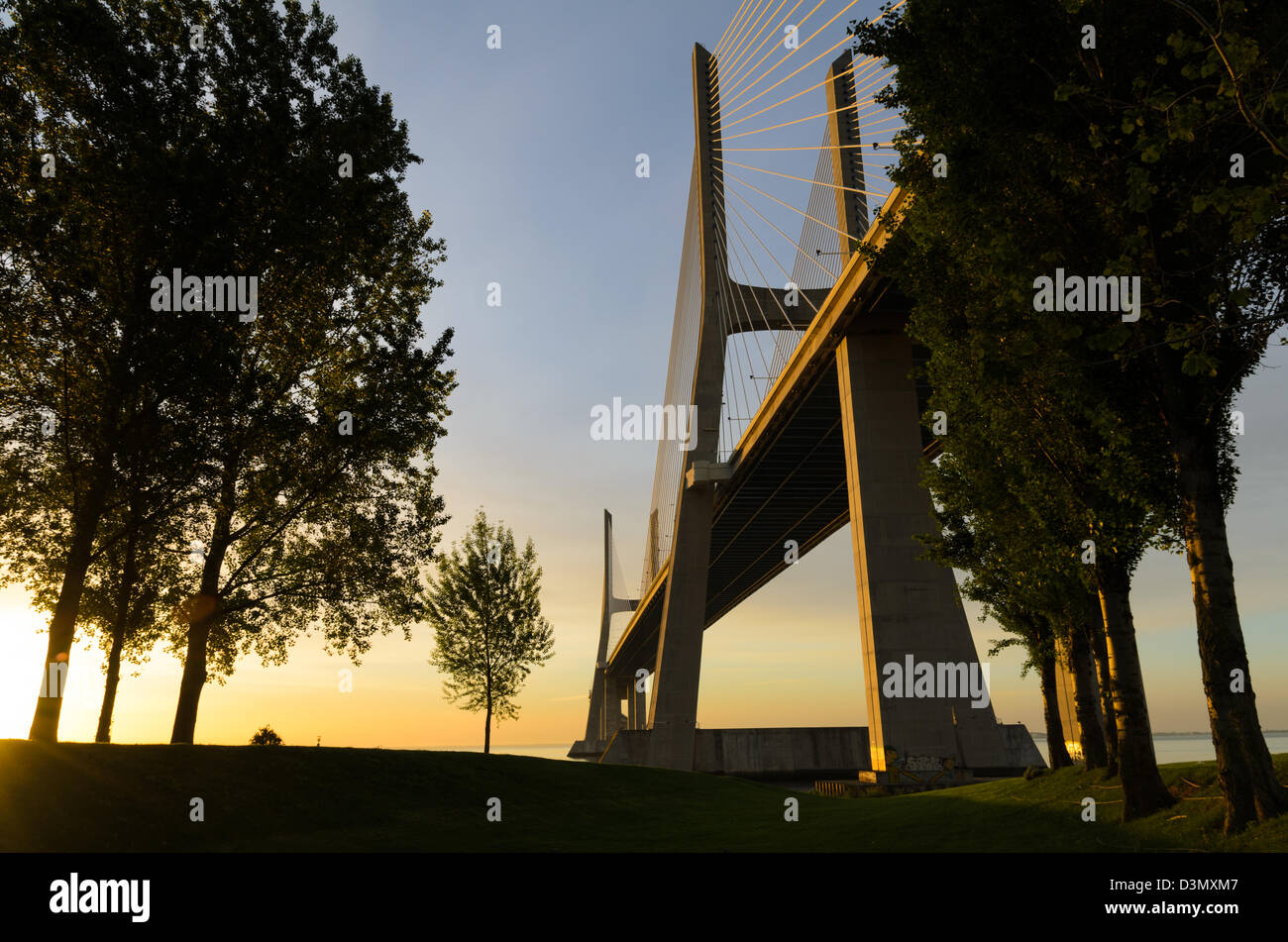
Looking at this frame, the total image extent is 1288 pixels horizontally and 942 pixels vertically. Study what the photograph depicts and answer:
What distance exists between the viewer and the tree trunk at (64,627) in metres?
14.9

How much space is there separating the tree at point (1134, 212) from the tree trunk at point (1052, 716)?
6941 millimetres

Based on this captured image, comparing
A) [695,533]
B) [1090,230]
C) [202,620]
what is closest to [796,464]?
[695,533]

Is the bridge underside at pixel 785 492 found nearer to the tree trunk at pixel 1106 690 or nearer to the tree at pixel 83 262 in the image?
the tree trunk at pixel 1106 690

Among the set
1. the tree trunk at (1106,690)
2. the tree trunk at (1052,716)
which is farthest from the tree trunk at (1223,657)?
the tree trunk at (1052,716)

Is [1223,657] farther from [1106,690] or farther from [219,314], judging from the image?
[219,314]

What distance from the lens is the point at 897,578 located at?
965 inches

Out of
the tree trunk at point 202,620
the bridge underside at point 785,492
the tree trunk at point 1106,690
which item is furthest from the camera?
the bridge underside at point 785,492

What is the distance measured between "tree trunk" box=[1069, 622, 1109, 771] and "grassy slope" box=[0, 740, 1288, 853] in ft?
2.05

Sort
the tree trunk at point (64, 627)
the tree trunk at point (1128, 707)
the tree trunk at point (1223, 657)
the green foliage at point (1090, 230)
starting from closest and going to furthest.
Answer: the tree trunk at point (1223, 657)
the green foliage at point (1090, 230)
the tree trunk at point (1128, 707)
the tree trunk at point (64, 627)

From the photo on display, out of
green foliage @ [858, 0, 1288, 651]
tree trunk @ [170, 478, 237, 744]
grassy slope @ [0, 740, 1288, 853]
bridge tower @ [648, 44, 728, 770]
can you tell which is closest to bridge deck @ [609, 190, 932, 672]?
bridge tower @ [648, 44, 728, 770]

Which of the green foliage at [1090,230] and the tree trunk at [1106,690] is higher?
the green foliage at [1090,230]

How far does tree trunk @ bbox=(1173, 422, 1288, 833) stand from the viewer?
9.02m
